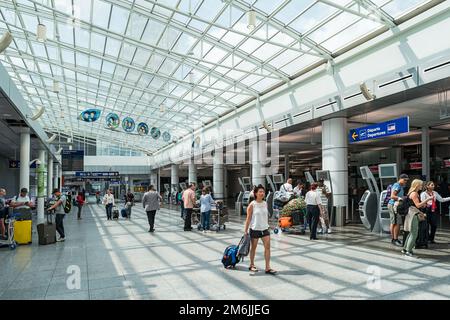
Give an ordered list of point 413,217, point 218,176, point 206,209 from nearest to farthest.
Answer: point 413,217
point 206,209
point 218,176

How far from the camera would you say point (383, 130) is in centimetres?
1108

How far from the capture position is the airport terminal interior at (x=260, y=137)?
6.20 meters

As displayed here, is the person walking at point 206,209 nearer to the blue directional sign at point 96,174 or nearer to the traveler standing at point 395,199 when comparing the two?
the traveler standing at point 395,199

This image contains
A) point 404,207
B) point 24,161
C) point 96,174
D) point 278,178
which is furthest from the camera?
point 96,174

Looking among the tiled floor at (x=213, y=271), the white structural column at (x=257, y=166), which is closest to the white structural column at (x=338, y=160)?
the tiled floor at (x=213, y=271)

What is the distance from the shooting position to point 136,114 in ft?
107

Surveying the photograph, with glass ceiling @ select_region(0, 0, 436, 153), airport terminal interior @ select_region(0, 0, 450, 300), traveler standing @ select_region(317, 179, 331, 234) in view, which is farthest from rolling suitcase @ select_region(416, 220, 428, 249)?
glass ceiling @ select_region(0, 0, 436, 153)

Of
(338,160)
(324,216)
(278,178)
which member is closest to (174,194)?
(278,178)

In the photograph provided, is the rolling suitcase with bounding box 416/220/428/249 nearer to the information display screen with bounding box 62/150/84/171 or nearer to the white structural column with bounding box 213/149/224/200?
the white structural column with bounding box 213/149/224/200

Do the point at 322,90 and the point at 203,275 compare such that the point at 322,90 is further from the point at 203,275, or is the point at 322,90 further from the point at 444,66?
the point at 203,275

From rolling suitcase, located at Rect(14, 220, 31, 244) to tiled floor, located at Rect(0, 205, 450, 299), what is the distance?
0.50 m

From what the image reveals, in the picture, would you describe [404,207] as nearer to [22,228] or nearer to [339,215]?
[339,215]

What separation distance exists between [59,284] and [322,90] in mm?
10994

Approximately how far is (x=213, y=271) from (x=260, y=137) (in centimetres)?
1340
